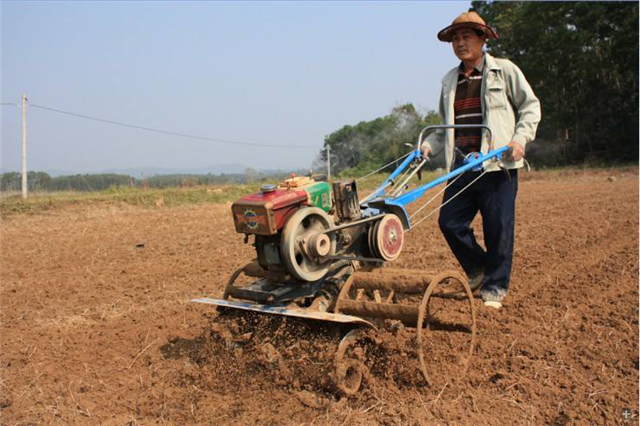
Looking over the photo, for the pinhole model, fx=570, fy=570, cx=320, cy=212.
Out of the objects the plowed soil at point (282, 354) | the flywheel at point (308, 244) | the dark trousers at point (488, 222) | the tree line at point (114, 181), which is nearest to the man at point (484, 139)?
the dark trousers at point (488, 222)

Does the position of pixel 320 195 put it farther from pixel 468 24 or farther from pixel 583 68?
pixel 583 68

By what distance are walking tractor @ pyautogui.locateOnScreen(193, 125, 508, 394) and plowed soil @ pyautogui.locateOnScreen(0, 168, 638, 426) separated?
0.16m

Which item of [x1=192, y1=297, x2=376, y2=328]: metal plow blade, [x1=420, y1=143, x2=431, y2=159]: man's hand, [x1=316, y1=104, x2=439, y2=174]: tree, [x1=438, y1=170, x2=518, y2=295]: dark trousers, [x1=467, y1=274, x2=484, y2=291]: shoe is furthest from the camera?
[x1=316, y1=104, x2=439, y2=174]: tree

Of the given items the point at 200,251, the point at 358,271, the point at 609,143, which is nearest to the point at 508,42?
the point at 609,143

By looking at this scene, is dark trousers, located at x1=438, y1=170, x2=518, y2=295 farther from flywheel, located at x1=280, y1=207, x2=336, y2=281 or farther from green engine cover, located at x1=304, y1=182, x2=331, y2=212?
flywheel, located at x1=280, y1=207, x2=336, y2=281

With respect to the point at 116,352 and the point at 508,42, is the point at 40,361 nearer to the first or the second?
the point at 116,352

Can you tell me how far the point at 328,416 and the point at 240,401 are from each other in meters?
0.59

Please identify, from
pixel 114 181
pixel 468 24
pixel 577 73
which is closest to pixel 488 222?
pixel 468 24

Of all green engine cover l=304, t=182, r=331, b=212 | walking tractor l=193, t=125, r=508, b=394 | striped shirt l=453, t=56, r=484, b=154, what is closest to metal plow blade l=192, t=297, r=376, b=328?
walking tractor l=193, t=125, r=508, b=394

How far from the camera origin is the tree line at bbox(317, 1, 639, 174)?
24.5 meters

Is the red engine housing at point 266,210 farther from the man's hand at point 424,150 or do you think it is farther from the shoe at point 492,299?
the shoe at point 492,299

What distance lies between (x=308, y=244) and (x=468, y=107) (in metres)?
2.26

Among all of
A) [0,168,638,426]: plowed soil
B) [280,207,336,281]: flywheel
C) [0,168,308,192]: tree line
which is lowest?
[0,168,638,426]: plowed soil

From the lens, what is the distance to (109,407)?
344cm
